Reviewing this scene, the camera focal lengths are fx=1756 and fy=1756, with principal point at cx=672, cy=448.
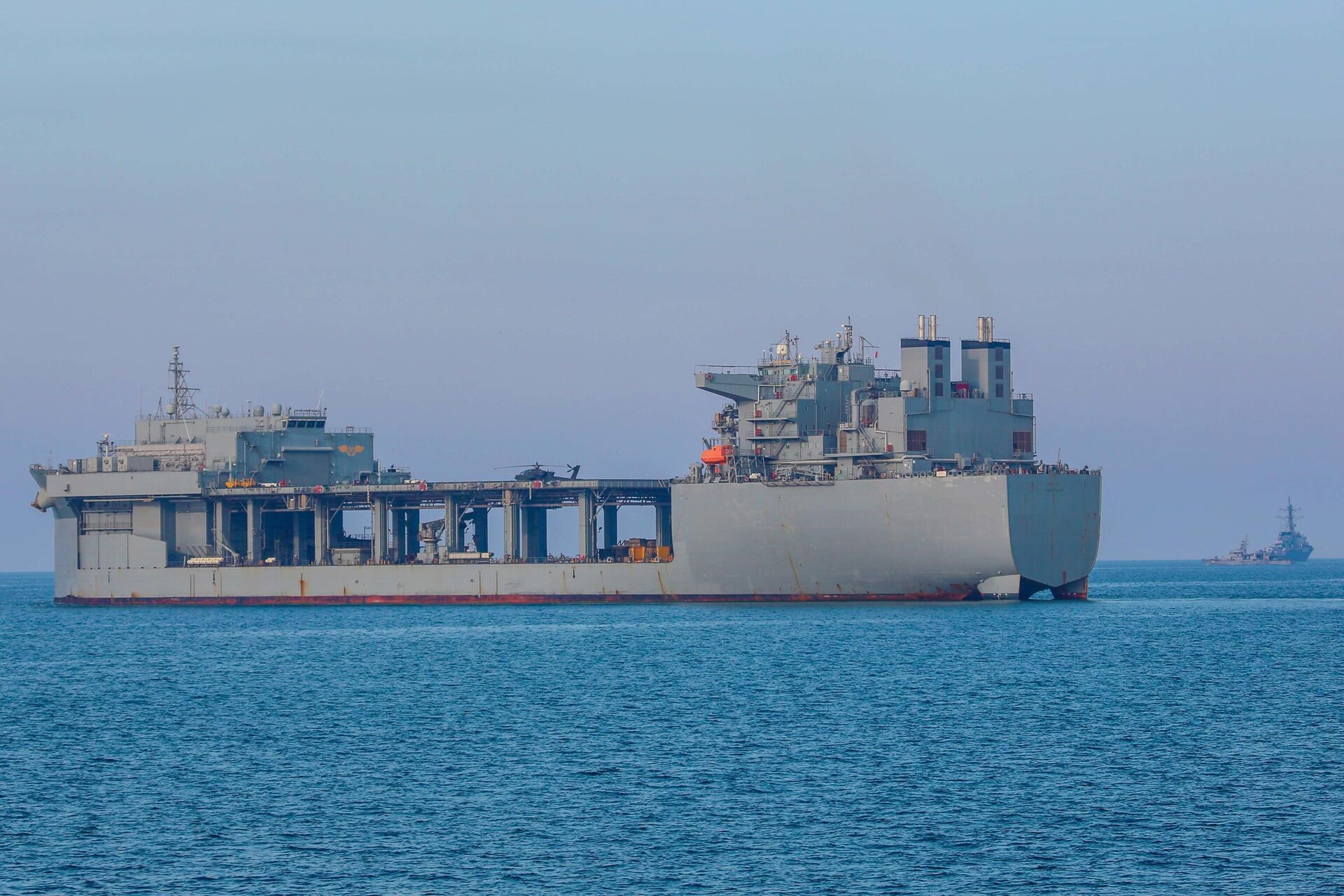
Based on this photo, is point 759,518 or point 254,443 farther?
point 254,443

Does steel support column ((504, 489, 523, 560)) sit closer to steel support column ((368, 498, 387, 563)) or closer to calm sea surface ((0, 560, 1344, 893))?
steel support column ((368, 498, 387, 563))

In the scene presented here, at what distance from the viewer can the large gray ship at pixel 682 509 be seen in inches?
2547

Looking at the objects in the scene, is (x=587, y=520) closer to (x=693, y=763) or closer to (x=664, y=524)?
(x=664, y=524)

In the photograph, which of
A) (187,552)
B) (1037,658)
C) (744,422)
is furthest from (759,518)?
(187,552)

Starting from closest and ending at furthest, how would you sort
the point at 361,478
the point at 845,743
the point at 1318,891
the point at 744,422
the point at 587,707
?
the point at 1318,891 < the point at 845,743 < the point at 587,707 < the point at 744,422 < the point at 361,478

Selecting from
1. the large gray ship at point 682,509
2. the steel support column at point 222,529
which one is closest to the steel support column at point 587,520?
the large gray ship at point 682,509

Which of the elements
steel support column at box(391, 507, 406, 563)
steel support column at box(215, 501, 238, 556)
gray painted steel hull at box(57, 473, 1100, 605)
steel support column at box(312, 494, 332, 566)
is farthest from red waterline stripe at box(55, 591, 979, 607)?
steel support column at box(391, 507, 406, 563)

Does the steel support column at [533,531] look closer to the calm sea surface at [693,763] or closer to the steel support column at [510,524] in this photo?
the steel support column at [510,524]

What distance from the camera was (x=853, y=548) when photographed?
6569cm

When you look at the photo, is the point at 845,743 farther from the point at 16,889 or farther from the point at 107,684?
the point at 107,684

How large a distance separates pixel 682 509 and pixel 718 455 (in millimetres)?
2967

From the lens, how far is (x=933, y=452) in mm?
66938

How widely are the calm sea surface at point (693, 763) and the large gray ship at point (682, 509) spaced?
5462 millimetres

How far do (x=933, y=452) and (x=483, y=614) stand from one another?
67.9ft
